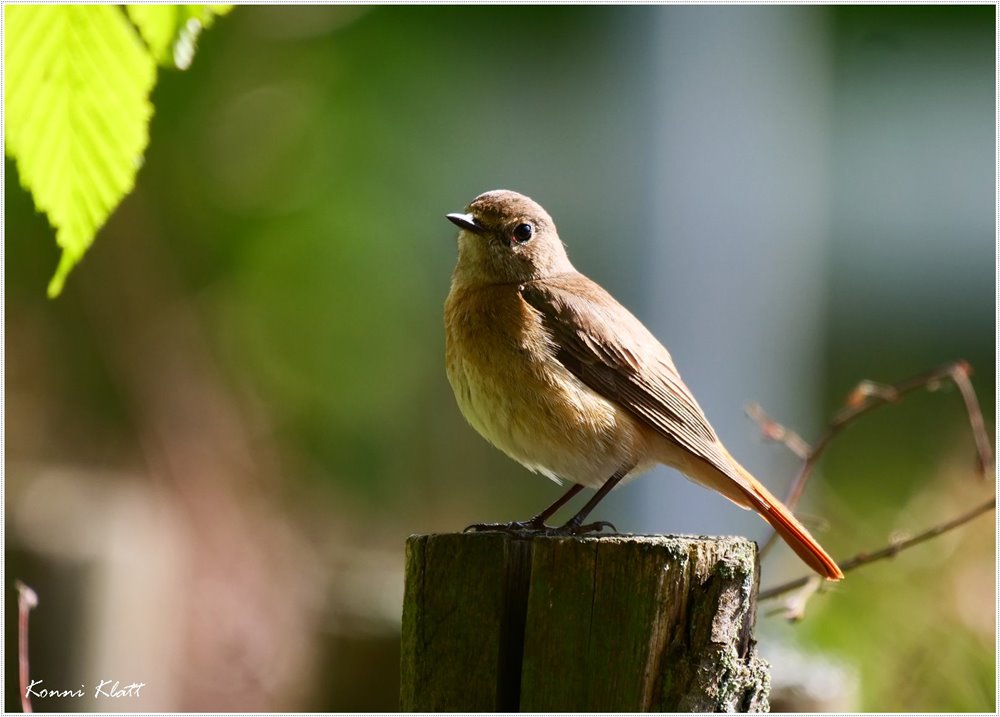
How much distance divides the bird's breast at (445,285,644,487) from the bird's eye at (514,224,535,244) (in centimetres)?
48

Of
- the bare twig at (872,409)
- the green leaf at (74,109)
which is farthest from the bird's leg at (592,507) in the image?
the green leaf at (74,109)

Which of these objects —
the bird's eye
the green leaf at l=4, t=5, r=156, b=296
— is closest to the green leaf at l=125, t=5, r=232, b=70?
the green leaf at l=4, t=5, r=156, b=296

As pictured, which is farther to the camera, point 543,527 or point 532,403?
point 532,403

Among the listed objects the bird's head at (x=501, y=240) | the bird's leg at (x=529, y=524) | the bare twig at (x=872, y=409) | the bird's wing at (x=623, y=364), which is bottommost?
the bird's leg at (x=529, y=524)

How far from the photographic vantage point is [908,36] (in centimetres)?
804

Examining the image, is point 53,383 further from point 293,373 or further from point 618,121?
point 618,121

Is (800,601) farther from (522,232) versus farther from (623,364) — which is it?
(522,232)

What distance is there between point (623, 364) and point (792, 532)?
790mm

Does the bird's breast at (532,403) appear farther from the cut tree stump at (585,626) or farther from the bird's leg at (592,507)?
the cut tree stump at (585,626)

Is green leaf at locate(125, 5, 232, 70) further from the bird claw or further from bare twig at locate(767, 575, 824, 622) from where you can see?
bare twig at locate(767, 575, 824, 622)

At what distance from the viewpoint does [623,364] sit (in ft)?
12.7

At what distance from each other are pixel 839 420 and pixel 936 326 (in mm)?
5623

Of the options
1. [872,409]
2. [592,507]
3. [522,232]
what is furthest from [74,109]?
[872,409]

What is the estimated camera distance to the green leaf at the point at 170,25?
1.80m
